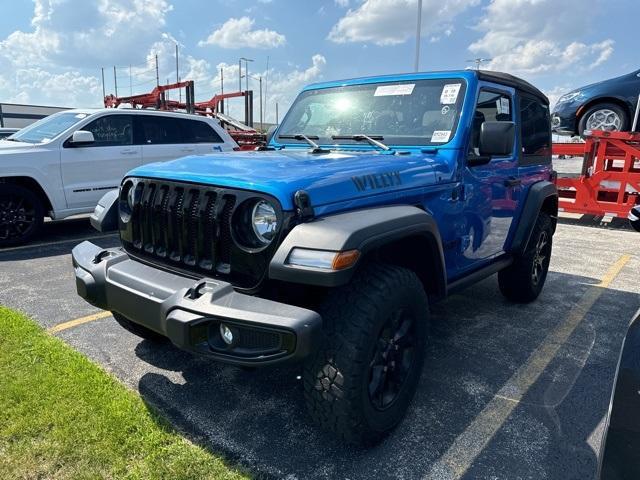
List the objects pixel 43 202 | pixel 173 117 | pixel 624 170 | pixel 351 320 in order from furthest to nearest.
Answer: pixel 624 170
pixel 173 117
pixel 43 202
pixel 351 320

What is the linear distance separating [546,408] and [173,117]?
22.3 feet

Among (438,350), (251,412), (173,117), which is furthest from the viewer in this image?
(173,117)

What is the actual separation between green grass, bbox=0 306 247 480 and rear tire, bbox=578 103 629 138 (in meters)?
9.63

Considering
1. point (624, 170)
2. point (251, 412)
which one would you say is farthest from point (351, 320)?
point (624, 170)

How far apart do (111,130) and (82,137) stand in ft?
2.38

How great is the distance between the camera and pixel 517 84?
3918 mm

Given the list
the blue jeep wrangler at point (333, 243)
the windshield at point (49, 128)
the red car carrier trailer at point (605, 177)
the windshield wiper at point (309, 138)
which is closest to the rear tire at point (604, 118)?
the red car carrier trailer at point (605, 177)

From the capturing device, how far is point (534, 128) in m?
4.29

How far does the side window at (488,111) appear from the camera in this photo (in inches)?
128

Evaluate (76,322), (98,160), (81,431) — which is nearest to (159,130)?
(98,160)

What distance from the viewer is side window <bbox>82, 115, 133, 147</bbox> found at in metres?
6.89

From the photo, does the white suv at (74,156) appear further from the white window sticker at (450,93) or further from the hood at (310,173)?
the white window sticker at (450,93)

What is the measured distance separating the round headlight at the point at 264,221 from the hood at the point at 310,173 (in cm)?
8

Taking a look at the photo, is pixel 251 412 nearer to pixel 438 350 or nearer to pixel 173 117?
pixel 438 350
